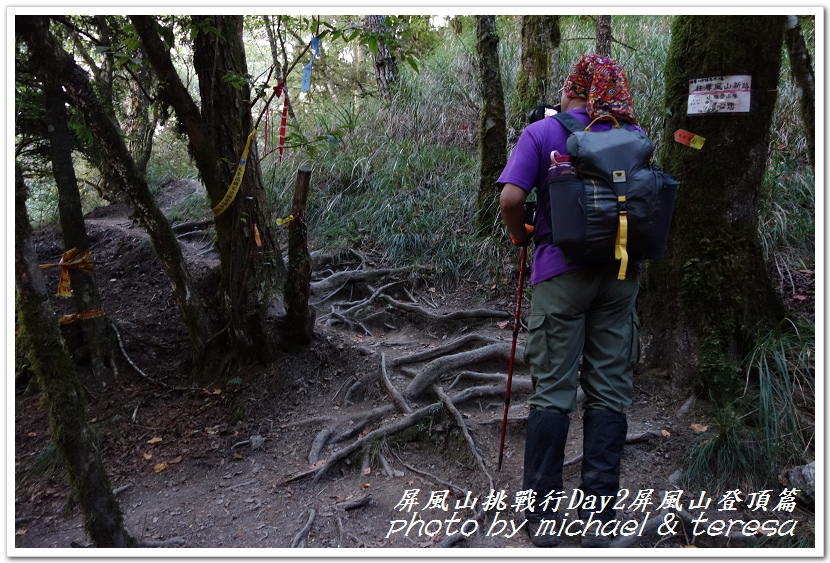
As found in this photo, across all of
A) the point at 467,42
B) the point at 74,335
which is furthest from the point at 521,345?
the point at 467,42

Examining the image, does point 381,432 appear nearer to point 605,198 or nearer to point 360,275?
point 605,198

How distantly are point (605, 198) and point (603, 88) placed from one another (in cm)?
62

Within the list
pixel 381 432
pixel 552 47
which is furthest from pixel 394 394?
pixel 552 47

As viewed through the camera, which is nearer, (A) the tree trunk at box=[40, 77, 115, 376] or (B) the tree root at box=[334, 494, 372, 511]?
(B) the tree root at box=[334, 494, 372, 511]

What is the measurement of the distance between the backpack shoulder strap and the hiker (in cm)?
3

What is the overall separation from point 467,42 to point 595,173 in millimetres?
8903

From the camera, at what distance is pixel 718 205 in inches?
143

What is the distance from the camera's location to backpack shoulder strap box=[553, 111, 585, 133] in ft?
8.57

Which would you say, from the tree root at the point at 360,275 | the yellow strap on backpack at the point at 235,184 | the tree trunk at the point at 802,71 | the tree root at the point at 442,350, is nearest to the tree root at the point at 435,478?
the tree root at the point at 442,350

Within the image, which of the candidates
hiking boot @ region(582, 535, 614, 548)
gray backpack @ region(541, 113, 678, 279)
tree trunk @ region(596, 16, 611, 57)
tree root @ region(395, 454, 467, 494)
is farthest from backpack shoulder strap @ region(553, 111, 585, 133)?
tree trunk @ region(596, 16, 611, 57)

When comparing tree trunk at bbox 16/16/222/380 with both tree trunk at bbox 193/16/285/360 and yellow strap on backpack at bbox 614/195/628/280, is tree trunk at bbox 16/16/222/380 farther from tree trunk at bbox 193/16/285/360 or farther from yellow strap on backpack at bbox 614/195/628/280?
yellow strap on backpack at bbox 614/195/628/280

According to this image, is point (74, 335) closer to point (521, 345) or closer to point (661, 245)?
point (521, 345)

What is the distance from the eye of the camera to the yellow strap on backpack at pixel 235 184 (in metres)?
4.41
